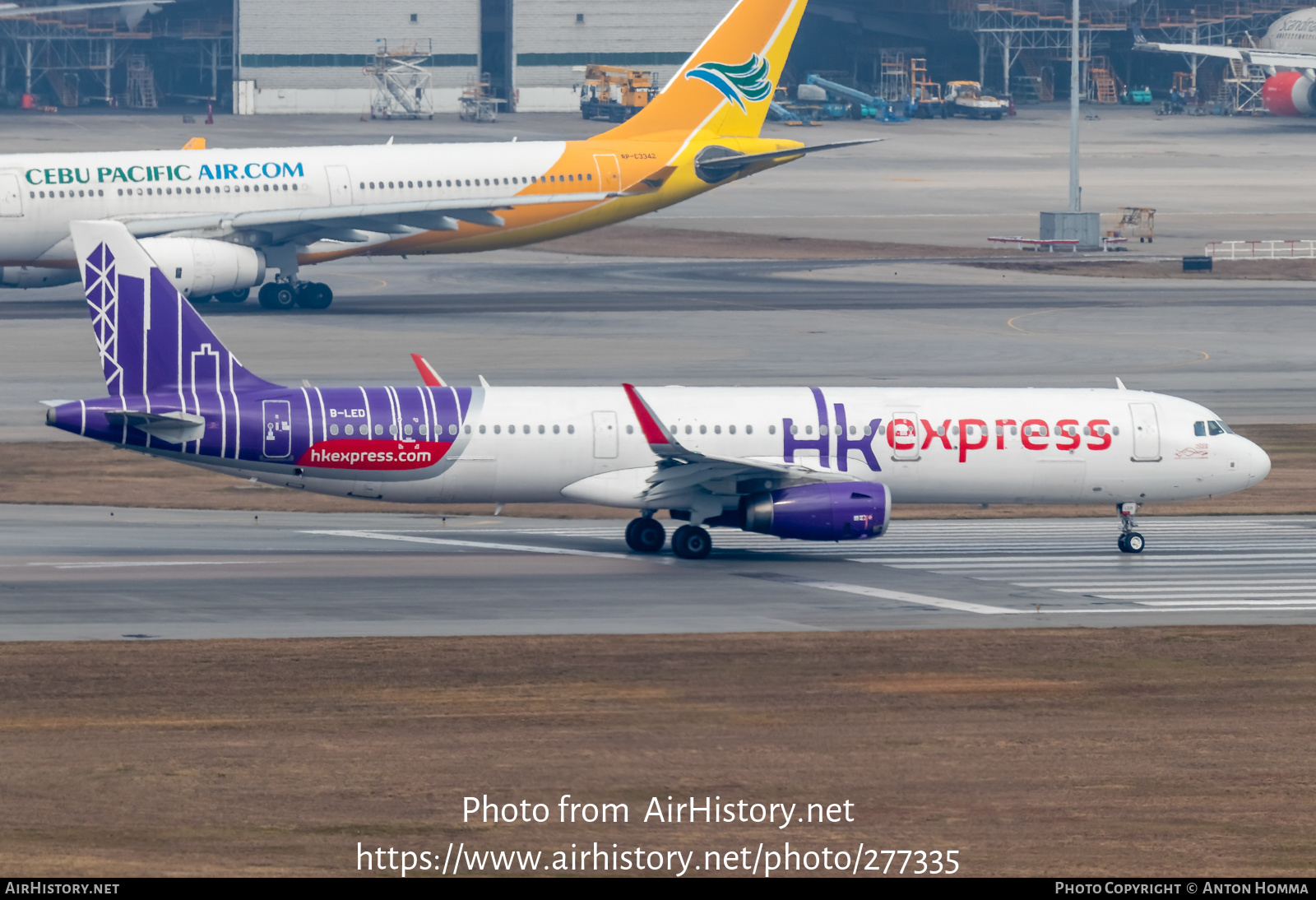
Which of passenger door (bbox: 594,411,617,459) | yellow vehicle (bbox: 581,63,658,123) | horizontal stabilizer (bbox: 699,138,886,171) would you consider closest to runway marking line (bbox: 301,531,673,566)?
passenger door (bbox: 594,411,617,459)

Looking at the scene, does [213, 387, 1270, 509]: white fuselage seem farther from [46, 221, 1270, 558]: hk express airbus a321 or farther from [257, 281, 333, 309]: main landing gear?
[257, 281, 333, 309]: main landing gear

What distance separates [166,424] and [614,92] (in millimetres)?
157693

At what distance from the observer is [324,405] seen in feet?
131

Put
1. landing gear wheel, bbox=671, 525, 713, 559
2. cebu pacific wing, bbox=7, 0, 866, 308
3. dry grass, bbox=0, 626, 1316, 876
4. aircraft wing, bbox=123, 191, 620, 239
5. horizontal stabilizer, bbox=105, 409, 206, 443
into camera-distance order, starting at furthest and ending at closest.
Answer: aircraft wing, bbox=123, 191, 620, 239
cebu pacific wing, bbox=7, 0, 866, 308
landing gear wheel, bbox=671, 525, 713, 559
horizontal stabilizer, bbox=105, 409, 206, 443
dry grass, bbox=0, 626, 1316, 876

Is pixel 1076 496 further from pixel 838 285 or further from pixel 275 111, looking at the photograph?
pixel 275 111

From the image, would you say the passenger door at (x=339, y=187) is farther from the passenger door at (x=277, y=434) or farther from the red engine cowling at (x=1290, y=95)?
the red engine cowling at (x=1290, y=95)

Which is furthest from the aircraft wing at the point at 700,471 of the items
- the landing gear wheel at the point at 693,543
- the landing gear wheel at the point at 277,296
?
the landing gear wheel at the point at 277,296

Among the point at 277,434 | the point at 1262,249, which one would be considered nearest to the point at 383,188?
the point at 277,434

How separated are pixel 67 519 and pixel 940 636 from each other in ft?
74.1

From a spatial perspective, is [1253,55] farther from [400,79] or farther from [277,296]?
[277,296]

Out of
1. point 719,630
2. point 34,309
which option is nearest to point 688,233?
point 34,309

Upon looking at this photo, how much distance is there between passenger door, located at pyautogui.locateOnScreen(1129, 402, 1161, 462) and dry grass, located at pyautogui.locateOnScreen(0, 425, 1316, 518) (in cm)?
693

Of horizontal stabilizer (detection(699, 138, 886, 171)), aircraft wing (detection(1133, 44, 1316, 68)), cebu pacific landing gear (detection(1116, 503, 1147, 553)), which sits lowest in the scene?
cebu pacific landing gear (detection(1116, 503, 1147, 553))

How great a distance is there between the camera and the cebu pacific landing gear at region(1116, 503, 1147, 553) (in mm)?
42469
